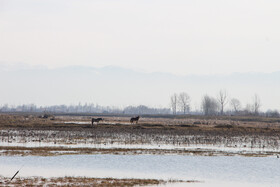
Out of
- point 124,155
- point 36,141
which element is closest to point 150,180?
point 124,155

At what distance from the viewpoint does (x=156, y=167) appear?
28.1m

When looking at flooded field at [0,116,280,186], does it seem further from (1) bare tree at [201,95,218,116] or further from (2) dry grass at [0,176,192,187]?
(1) bare tree at [201,95,218,116]

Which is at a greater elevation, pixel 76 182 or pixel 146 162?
pixel 146 162

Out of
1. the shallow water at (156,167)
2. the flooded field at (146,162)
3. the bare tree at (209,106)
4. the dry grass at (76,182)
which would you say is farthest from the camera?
the bare tree at (209,106)

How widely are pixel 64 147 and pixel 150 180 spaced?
15.4 m

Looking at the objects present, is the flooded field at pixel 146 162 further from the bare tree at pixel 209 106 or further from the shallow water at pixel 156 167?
the bare tree at pixel 209 106

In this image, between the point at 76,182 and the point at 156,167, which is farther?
the point at 156,167

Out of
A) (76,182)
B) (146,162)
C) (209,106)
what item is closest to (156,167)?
(146,162)

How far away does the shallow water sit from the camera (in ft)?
80.7

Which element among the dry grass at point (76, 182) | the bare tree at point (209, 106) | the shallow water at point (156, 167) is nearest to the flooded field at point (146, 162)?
the shallow water at point (156, 167)

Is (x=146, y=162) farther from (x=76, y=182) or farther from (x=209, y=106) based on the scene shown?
(x=209, y=106)

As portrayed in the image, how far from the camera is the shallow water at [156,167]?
24.6m

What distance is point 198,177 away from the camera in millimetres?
24781

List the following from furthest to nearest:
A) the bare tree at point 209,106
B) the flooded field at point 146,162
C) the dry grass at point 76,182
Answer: the bare tree at point 209,106, the flooded field at point 146,162, the dry grass at point 76,182
